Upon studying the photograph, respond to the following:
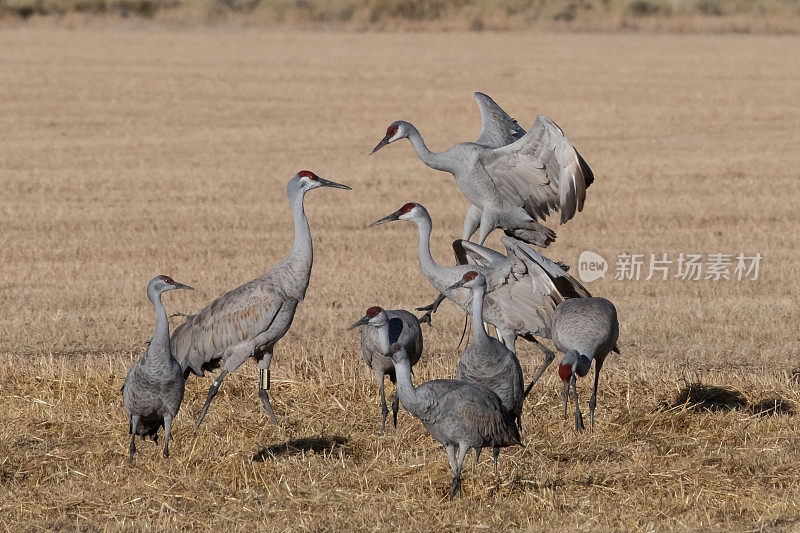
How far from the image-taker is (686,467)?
6.43 meters

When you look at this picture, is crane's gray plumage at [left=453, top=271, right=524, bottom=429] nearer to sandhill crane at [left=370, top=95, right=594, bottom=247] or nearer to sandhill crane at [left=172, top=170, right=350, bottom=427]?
sandhill crane at [left=172, top=170, right=350, bottom=427]

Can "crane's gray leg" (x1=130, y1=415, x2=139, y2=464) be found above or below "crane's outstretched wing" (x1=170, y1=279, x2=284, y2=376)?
below

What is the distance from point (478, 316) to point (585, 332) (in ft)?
2.74

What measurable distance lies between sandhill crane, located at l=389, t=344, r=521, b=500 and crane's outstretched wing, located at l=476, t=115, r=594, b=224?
235 centimetres

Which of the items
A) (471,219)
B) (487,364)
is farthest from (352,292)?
(487,364)

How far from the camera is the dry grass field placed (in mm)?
6062

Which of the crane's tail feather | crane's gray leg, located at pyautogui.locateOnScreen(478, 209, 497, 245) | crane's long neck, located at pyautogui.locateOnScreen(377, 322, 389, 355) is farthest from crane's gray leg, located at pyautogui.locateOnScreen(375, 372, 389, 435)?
the crane's tail feather

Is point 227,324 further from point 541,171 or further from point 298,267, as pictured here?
point 541,171

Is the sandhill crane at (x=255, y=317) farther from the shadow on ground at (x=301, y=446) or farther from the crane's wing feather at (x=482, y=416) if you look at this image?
the crane's wing feather at (x=482, y=416)

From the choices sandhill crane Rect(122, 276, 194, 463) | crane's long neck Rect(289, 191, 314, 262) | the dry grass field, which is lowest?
the dry grass field

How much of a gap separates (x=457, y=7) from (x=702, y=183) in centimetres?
2725

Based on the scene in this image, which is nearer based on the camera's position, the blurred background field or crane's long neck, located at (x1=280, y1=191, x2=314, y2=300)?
crane's long neck, located at (x1=280, y1=191, x2=314, y2=300)

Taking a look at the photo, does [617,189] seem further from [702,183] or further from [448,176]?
[448,176]

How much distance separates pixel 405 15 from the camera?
4153 cm
